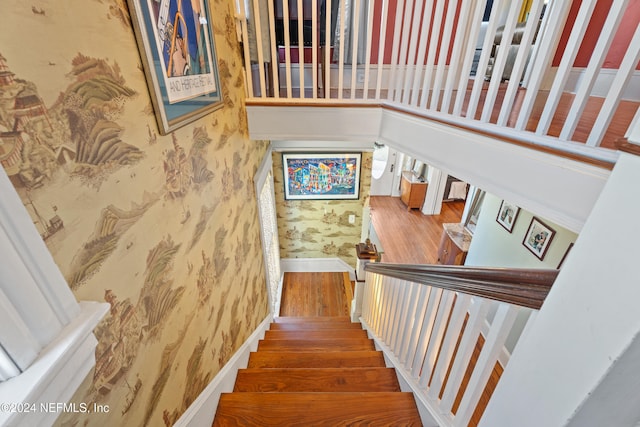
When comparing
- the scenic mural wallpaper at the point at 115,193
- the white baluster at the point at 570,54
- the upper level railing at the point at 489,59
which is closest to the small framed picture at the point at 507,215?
the upper level railing at the point at 489,59

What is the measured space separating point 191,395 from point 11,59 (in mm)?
1275

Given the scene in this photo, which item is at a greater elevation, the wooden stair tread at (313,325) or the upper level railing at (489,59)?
the upper level railing at (489,59)

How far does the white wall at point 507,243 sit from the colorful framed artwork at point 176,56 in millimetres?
2728

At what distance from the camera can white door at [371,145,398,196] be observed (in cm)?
691

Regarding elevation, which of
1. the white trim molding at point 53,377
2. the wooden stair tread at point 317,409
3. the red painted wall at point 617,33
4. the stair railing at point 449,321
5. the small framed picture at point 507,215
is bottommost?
the wooden stair tread at point 317,409

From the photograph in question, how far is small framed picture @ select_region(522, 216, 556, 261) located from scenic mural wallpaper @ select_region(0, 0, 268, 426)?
2.76m

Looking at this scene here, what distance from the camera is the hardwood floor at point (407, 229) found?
512cm

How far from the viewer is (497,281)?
2.51 ft

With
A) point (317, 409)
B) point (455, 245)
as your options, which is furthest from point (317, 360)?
point (455, 245)

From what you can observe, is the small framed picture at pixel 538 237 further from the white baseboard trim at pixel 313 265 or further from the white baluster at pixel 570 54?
the white baseboard trim at pixel 313 265

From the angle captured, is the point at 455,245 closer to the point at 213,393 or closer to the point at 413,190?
the point at 413,190

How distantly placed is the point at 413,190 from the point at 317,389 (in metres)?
5.47

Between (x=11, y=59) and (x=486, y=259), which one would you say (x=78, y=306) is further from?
(x=486, y=259)

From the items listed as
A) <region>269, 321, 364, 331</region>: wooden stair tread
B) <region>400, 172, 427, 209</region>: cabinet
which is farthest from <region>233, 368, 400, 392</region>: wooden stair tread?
<region>400, 172, 427, 209</region>: cabinet
